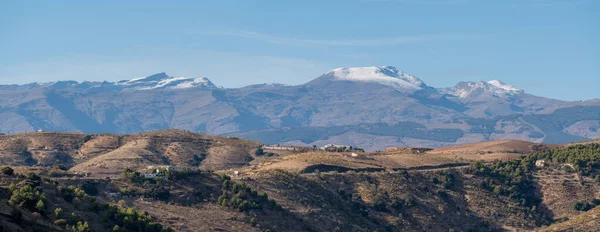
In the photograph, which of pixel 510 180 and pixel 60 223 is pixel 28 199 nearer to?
pixel 60 223

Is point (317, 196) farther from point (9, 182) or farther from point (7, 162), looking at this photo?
point (7, 162)

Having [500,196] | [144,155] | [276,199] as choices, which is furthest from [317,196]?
[144,155]

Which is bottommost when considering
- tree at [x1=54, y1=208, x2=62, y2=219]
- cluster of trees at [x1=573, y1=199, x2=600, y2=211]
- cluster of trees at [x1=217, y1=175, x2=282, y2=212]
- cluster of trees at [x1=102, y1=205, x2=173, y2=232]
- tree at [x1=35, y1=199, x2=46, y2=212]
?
cluster of trees at [x1=573, y1=199, x2=600, y2=211]

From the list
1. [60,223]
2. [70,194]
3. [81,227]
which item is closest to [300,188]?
[70,194]

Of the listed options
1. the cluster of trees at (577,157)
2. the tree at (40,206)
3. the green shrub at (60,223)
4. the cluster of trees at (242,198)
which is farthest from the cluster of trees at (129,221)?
the cluster of trees at (577,157)

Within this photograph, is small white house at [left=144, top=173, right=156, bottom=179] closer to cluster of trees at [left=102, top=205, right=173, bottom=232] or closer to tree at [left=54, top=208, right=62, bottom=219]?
cluster of trees at [left=102, top=205, right=173, bottom=232]

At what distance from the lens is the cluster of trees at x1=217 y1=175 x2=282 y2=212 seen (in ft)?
364

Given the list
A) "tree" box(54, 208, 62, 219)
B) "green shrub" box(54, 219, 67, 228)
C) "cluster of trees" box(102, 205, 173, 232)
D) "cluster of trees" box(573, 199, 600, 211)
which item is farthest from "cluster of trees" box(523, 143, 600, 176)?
"green shrub" box(54, 219, 67, 228)

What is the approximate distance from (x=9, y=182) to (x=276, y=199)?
3990cm

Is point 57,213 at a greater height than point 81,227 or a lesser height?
greater

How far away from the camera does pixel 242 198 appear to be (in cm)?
11400

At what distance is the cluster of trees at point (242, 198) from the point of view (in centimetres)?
11081

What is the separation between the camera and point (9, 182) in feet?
→ 294

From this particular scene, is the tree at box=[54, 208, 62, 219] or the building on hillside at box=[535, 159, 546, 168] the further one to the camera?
the building on hillside at box=[535, 159, 546, 168]
